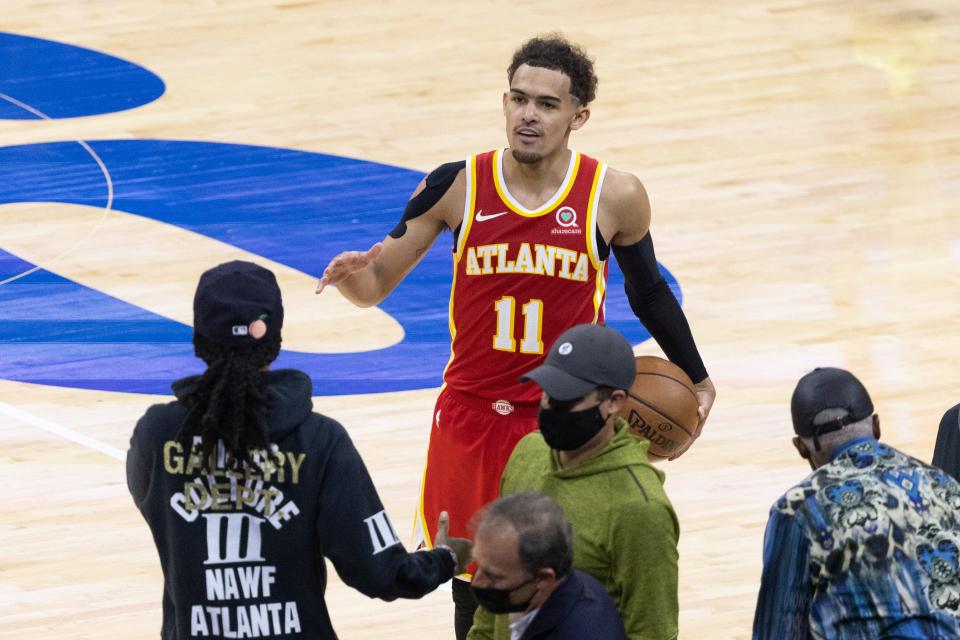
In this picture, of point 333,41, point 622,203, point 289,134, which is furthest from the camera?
point 333,41

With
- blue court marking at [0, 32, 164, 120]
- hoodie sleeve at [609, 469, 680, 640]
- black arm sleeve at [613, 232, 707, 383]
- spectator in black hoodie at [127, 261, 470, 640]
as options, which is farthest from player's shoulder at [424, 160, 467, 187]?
blue court marking at [0, 32, 164, 120]

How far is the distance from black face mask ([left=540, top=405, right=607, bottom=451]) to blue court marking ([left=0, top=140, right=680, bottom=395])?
178 inches

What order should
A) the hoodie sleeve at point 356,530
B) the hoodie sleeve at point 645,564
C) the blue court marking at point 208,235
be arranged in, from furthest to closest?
the blue court marking at point 208,235 < the hoodie sleeve at point 645,564 < the hoodie sleeve at point 356,530

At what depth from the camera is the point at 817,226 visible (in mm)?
10852

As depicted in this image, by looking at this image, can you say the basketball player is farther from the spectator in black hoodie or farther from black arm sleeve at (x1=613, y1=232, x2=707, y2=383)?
the spectator in black hoodie

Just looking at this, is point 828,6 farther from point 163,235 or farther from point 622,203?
point 622,203

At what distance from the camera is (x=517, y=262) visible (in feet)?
18.6

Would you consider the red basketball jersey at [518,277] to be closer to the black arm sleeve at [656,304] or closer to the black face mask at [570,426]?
Answer: the black arm sleeve at [656,304]

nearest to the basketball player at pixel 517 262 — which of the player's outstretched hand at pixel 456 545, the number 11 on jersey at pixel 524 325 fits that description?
the number 11 on jersey at pixel 524 325

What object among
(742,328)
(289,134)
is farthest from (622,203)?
(289,134)

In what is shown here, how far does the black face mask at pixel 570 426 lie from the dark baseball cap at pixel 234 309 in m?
0.71

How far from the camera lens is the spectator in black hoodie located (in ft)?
13.4

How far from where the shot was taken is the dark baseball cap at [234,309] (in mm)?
4109

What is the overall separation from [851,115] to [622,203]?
23.7 feet
